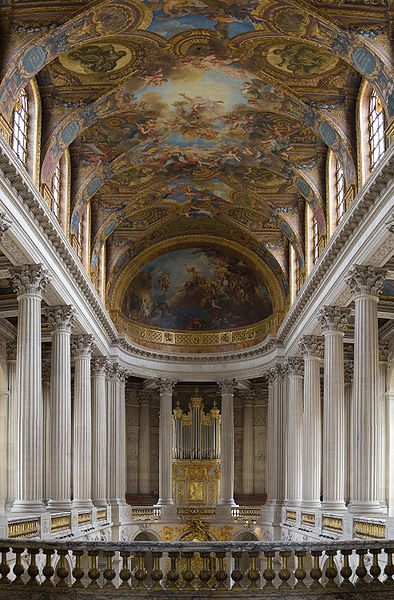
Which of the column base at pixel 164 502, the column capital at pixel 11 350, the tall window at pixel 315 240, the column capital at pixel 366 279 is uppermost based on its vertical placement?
Result: the tall window at pixel 315 240

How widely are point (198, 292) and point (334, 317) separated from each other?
17.2 m

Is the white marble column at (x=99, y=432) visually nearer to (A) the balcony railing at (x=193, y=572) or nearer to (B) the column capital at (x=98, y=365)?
(B) the column capital at (x=98, y=365)

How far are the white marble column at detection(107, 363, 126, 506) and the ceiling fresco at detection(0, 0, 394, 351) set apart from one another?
2.97 metres

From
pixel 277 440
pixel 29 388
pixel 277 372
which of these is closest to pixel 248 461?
pixel 277 440

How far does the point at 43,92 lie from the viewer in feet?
88.6

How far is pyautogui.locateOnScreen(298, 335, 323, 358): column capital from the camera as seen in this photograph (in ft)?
119

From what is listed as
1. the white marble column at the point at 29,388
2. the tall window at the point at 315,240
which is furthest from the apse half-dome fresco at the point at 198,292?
the white marble column at the point at 29,388

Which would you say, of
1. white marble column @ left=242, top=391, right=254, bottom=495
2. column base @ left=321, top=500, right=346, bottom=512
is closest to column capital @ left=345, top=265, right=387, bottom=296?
column base @ left=321, top=500, right=346, bottom=512

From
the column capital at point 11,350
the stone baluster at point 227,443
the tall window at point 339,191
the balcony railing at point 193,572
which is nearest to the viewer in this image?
the balcony railing at point 193,572

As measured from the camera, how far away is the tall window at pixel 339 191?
30.4 meters

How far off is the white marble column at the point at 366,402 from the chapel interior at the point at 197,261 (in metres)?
0.07

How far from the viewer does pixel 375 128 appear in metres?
25.9

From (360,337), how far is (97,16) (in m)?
11.7

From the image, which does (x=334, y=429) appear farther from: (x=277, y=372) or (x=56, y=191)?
(x=56, y=191)
